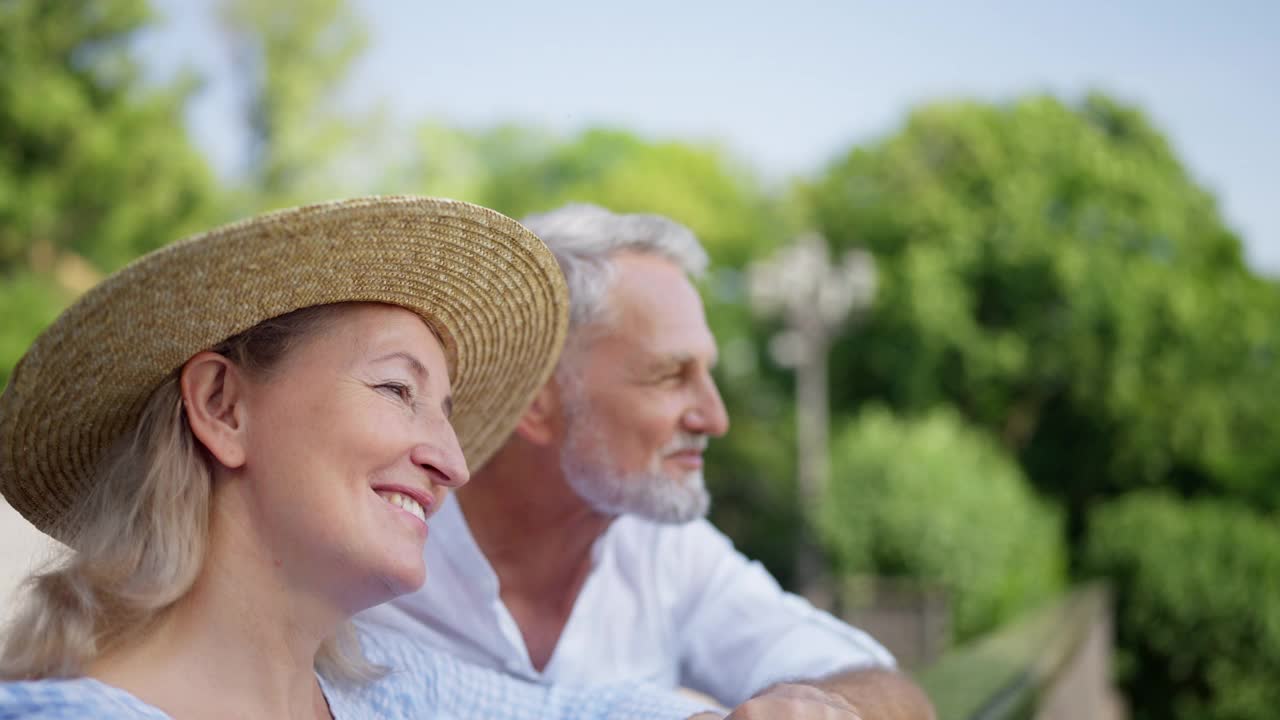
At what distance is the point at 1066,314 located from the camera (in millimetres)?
27938

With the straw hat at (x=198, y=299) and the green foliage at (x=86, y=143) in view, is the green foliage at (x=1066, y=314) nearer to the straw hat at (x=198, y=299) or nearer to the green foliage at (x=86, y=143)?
the green foliage at (x=86, y=143)

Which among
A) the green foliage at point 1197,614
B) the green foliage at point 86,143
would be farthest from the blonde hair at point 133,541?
the green foliage at point 86,143

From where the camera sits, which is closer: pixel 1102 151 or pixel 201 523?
pixel 201 523

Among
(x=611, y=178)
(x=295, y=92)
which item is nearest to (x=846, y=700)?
(x=295, y=92)

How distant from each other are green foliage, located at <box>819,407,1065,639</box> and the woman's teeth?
1260cm

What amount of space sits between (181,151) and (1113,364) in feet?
58.7

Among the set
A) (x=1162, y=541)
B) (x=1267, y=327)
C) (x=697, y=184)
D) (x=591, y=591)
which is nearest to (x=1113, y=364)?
(x=1267, y=327)

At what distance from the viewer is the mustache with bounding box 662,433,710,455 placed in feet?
10.6

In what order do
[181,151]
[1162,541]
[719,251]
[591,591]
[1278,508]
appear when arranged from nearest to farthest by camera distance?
1. [591,591]
2. [1162,541]
3. [181,151]
4. [1278,508]
5. [719,251]

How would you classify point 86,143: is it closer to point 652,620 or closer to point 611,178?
point 652,620

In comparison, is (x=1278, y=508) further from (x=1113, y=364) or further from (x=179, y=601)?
(x=179, y=601)

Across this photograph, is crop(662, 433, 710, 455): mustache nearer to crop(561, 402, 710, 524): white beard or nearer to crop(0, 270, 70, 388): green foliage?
crop(561, 402, 710, 524): white beard

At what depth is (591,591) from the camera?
126 inches

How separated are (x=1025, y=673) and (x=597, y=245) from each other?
8.42 ft
